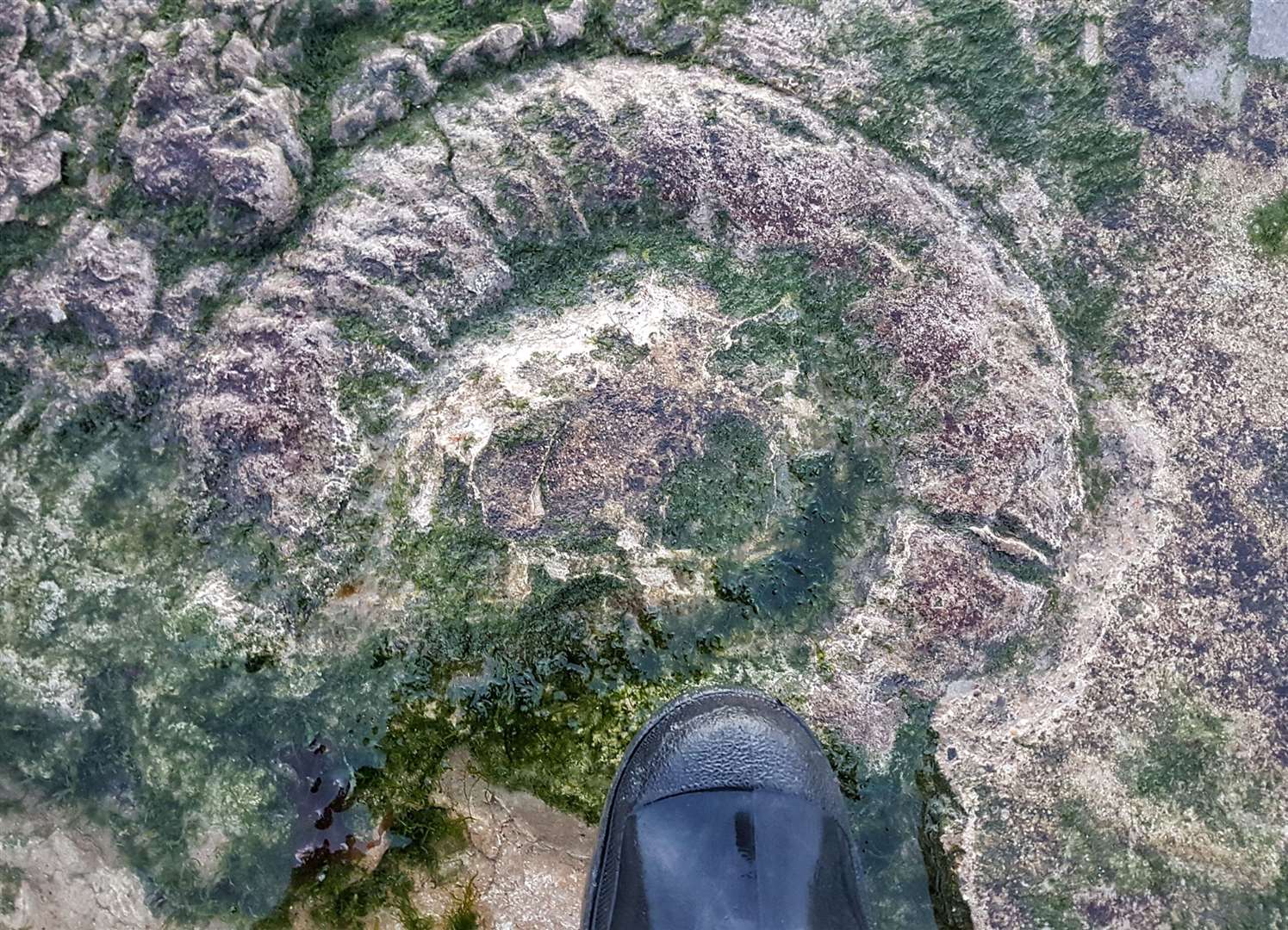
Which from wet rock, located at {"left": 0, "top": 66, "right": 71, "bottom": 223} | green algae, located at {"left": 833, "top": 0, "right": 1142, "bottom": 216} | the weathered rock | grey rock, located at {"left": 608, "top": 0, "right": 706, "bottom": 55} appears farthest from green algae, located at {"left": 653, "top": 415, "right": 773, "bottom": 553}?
wet rock, located at {"left": 0, "top": 66, "right": 71, "bottom": 223}

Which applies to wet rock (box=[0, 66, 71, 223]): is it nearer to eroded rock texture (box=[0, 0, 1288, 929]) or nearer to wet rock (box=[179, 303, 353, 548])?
eroded rock texture (box=[0, 0, 1288, 929])

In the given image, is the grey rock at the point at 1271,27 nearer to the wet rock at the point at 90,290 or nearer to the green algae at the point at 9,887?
the wet rock at the point at 90,290

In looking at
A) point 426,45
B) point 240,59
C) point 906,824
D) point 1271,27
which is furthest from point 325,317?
point 1271,27

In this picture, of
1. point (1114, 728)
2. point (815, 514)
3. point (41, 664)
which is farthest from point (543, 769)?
point (1114, 728)

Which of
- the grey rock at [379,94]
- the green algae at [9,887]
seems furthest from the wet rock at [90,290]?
the green algae at [9,887]

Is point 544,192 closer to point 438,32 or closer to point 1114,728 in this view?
point 438,32

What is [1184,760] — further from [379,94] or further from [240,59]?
[240,59]
